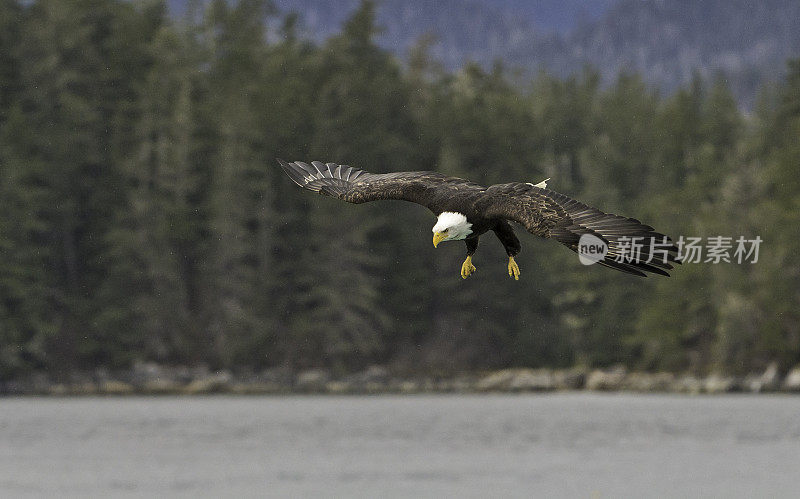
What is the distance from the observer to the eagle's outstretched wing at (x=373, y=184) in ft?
43.0

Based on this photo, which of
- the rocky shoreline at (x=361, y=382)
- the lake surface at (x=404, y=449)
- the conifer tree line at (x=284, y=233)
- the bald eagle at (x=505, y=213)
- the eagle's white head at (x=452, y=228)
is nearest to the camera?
the bald eagle at (x=505, y=213)

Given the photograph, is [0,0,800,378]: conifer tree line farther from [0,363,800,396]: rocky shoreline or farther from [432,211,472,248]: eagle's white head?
[432,211,472,248]: eagle's white head

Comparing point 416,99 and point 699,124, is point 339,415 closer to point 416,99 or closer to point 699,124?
point 416,99

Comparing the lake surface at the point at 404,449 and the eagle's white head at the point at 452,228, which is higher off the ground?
the eagle's white head at the point at 452,228

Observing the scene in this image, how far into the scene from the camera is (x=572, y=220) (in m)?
10.8

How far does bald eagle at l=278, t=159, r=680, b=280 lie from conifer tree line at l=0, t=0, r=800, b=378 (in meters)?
48.4

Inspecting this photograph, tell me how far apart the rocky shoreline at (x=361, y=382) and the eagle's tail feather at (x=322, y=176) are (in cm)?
4864

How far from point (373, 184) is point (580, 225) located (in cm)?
385

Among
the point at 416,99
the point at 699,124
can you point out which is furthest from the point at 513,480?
the point at 699,124

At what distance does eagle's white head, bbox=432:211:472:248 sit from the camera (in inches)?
458

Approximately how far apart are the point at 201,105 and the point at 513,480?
46.8m

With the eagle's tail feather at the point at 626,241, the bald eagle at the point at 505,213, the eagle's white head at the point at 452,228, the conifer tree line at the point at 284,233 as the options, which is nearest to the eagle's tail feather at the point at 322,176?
the bald eagle at the point at 505,213

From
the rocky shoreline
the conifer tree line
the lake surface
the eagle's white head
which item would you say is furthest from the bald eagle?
the rocky shoreline

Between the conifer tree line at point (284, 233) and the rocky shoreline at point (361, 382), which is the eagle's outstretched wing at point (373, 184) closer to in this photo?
the conifer tree line at point (284, 233)
